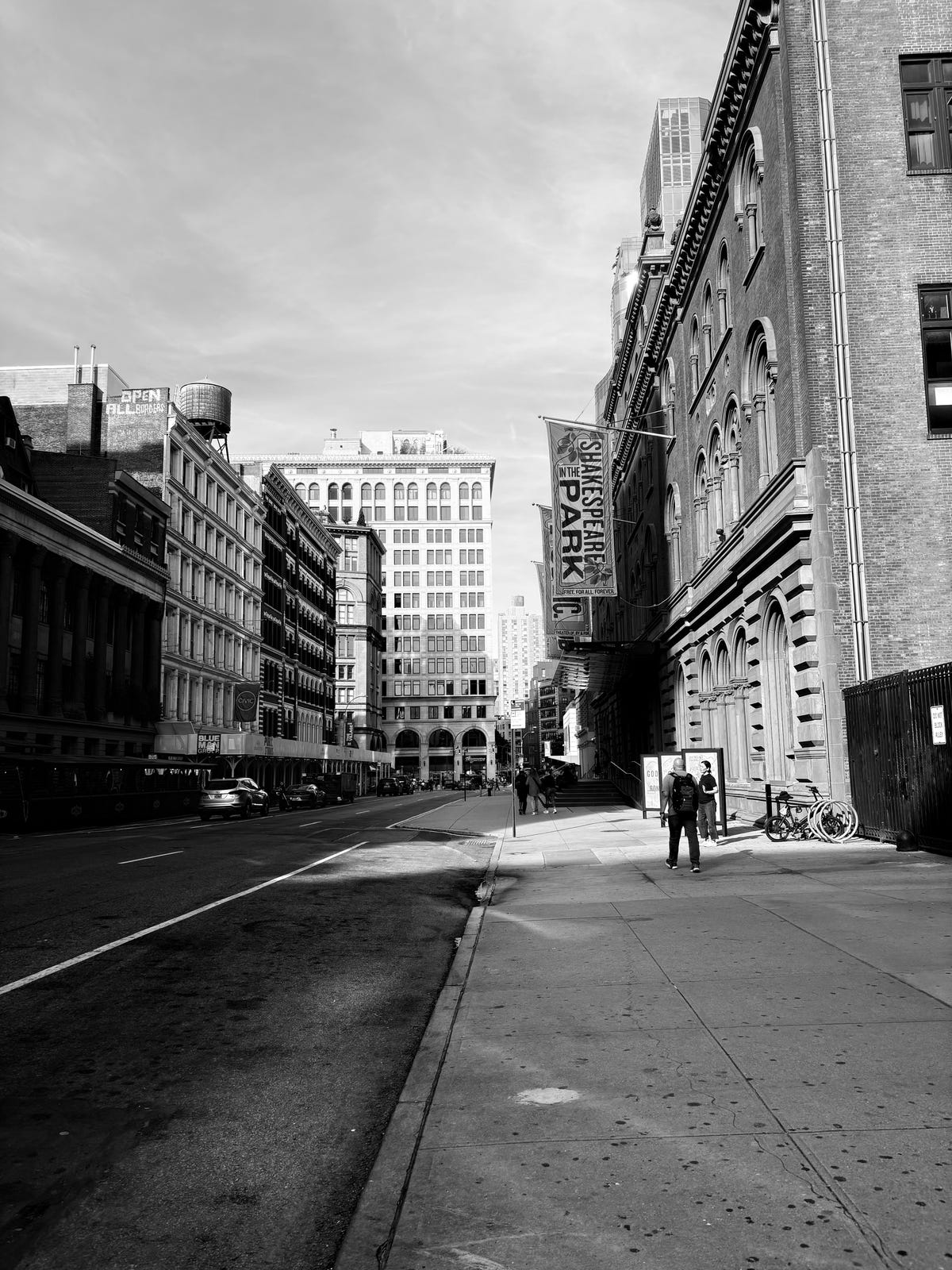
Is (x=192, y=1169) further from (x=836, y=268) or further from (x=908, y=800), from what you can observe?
(x=836, y=268)

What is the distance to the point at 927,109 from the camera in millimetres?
22000

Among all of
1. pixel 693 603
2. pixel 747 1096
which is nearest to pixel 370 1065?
pixel 747 1096

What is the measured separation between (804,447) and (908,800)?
291 inches

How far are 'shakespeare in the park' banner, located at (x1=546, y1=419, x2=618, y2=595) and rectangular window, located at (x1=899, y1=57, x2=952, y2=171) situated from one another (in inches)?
482

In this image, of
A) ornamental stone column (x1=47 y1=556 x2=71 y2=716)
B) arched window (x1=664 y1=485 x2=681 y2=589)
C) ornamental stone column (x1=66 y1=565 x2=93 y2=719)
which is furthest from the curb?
ornamental stone column (x1=66 y1=565 x2=93 y2=719)

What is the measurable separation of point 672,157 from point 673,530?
165 ft

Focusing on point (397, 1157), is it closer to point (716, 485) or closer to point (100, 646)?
point (716, 485)

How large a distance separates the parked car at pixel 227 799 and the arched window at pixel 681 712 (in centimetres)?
1726

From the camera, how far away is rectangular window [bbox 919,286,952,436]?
68.8 ft

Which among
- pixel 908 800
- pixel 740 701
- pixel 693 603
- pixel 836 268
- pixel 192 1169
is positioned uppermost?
pixel 836 268

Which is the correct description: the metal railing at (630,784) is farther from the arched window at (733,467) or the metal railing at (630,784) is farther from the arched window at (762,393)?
the arched window at (762,393)

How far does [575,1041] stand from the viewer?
20.6 feet

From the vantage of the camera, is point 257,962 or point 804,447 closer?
point 257,962

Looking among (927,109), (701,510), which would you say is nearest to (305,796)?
(701,510)
